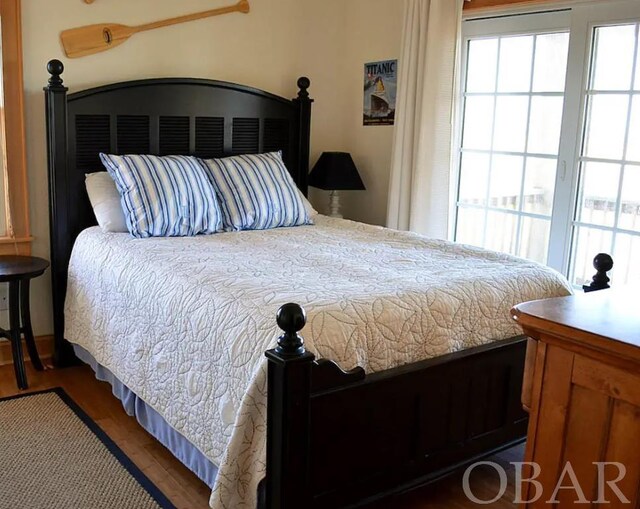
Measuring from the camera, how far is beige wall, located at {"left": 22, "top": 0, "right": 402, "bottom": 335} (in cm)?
330

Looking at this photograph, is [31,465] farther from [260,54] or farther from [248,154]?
[260,54]

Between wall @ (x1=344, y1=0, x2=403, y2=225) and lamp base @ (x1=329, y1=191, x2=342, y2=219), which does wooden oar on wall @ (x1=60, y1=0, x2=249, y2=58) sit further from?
lamp base @ (x1=329, y1=191, x2=342, y2=219)

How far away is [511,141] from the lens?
3.48 metres

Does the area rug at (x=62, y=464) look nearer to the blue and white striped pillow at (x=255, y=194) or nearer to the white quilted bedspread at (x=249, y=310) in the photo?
the white quilted bedspread at (x=249, y=310)

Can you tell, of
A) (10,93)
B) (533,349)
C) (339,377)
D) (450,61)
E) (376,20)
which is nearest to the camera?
(533,349)

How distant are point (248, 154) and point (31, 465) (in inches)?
77.7

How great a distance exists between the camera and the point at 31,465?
2.42 meters

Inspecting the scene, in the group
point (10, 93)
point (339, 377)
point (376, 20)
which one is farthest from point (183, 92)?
point (339, 377)

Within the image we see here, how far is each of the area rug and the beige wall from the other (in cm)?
75

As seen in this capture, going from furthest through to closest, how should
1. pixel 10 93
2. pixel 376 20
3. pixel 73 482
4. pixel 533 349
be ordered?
1. pixel 376 20
2. pixel 10 93
3. pixel 73 482
4. pixel 533 349

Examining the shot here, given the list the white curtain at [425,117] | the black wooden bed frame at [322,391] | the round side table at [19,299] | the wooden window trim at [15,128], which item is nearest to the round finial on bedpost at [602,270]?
the black wooden bed frame at [322,391]

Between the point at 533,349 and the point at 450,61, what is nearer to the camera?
the point at 533,349

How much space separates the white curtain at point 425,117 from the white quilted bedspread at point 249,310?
61 centimetres

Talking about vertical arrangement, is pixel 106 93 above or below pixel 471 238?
above
